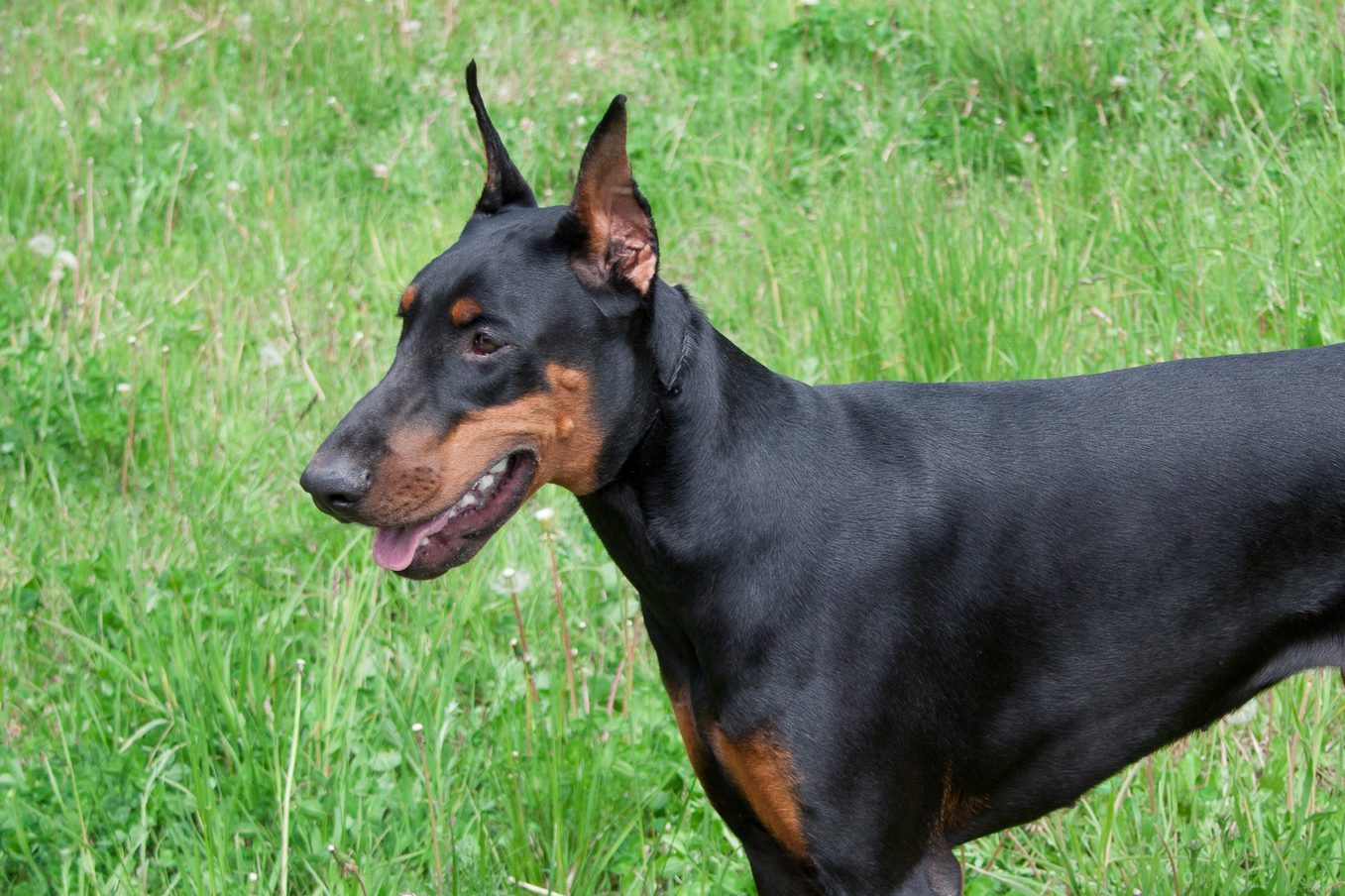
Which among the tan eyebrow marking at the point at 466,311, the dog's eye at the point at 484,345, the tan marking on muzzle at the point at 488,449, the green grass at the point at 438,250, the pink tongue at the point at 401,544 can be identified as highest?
the tan eyebrow marking at the point at 466,311

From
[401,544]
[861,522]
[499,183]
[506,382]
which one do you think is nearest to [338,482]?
[401,544]

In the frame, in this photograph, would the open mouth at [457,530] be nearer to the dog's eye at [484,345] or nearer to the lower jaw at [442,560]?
the lower jaw at [442,560]

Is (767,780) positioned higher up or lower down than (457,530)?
lower down

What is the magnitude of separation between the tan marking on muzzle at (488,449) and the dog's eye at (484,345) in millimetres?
95

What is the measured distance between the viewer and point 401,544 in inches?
96.7

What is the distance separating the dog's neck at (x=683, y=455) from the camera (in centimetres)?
248

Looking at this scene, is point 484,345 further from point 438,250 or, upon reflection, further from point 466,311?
point 438,250

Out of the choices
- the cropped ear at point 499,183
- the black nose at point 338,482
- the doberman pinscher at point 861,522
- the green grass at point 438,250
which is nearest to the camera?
the black nose at point 338,482

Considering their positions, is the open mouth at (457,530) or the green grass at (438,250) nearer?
the open mouth at (457,530)

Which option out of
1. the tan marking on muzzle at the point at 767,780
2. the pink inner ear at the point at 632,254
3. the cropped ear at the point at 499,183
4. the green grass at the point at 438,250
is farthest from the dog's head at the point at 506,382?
the green grass at the point at 438,250

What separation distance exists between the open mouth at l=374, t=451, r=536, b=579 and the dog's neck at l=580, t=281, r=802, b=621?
18cm

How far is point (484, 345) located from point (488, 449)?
18cm

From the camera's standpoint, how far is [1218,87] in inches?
209

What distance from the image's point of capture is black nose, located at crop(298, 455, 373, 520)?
91.2 inches
